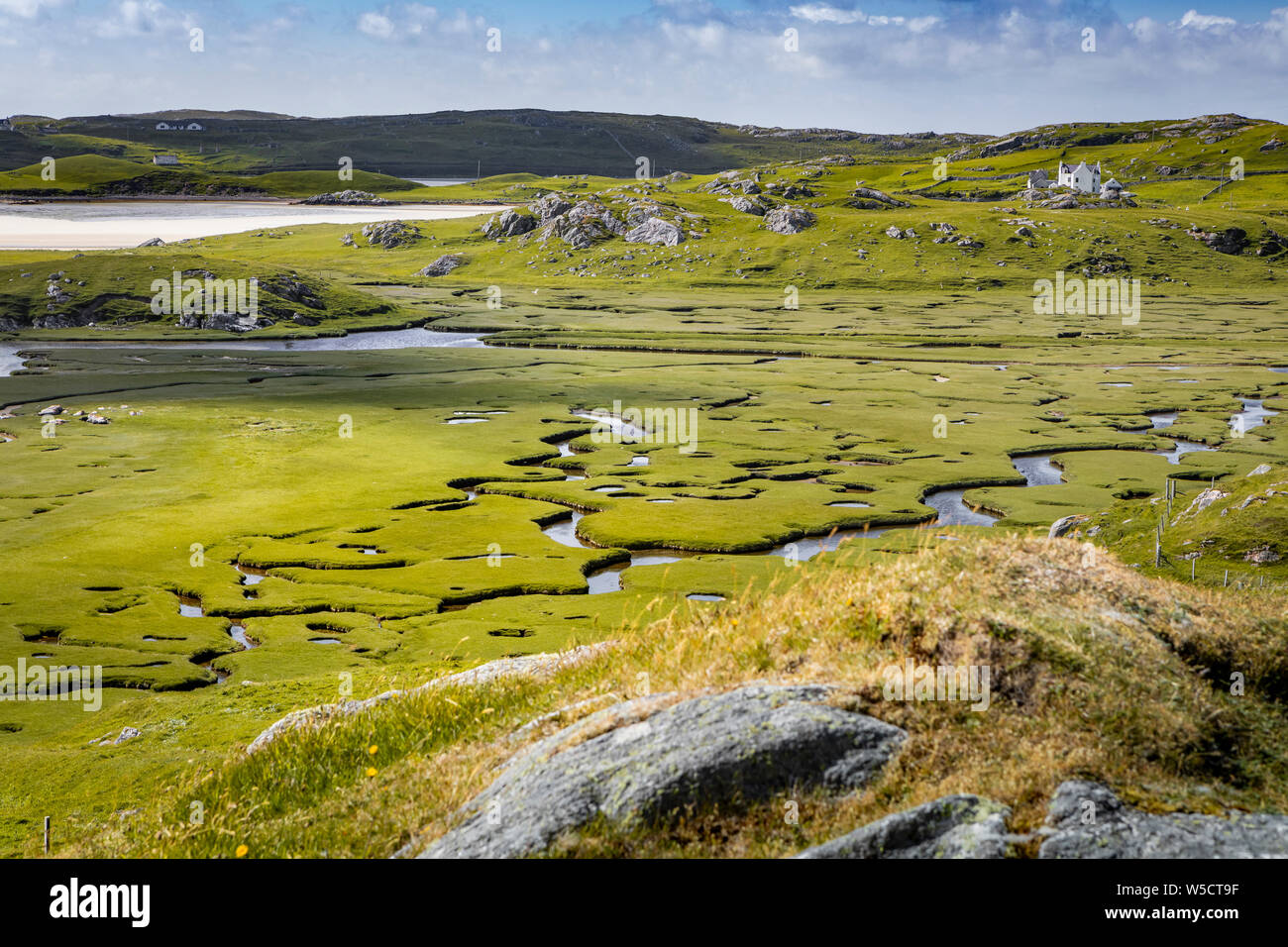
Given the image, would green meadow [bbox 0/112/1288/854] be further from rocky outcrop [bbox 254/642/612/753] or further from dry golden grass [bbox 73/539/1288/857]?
rocky outcrop [bbox 254/642/612/753]

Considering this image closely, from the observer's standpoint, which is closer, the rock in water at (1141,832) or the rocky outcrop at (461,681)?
the rock in water at (1141,832)

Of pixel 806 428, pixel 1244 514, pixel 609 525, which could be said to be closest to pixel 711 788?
pixel 1244 514

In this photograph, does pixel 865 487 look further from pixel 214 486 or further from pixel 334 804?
pixel 334 804

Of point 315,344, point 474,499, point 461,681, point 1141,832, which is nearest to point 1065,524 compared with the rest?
point 474,499

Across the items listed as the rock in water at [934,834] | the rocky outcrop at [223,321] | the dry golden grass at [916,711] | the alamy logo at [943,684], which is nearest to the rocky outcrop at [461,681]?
the dry golden grass at [916,711]
